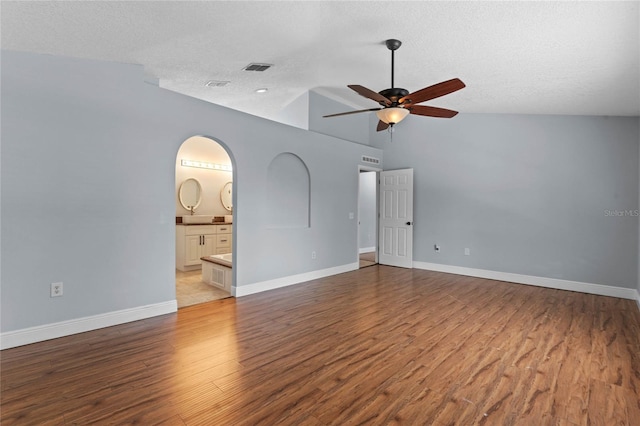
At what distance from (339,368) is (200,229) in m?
4.66

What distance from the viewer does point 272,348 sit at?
2877mm

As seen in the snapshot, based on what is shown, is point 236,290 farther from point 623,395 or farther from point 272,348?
point 623,395

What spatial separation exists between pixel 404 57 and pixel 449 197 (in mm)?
3382

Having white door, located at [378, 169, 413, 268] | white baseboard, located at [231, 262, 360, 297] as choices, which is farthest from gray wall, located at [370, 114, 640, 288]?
white baseboard, located at [231, 262, 360, 297]

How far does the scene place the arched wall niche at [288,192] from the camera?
201 inches

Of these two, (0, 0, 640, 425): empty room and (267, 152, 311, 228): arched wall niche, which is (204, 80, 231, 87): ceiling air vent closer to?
(0, 0, 640, 425): empty room

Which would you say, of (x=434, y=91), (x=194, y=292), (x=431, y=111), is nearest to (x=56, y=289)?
(x=194, y=292)

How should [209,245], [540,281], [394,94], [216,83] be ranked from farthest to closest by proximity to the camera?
[209,245] → [540,281] → [216,83] → [394,94]

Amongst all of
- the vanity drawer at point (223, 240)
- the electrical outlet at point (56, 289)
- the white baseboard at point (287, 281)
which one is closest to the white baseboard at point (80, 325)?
the electrical outlet at point (56, 289)

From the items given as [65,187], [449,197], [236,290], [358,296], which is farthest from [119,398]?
[449,197]

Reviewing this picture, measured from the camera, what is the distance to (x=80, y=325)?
3.17 metres

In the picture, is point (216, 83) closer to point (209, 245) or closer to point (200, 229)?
point (200, 229)

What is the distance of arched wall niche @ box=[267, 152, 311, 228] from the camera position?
509 cm

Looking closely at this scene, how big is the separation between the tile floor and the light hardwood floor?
359 millimetres
